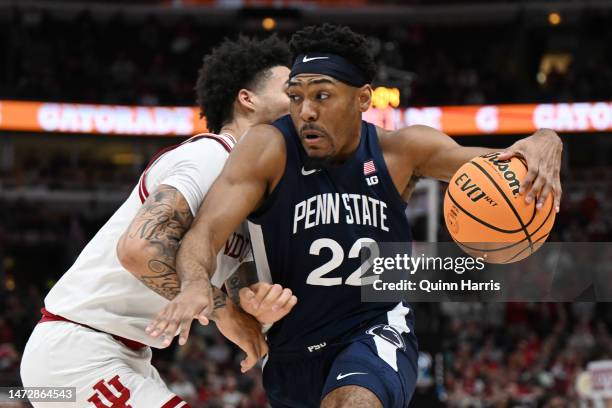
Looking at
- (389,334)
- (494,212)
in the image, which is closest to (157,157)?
(389,334)

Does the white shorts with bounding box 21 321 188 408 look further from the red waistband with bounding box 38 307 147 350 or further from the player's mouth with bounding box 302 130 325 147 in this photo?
Result: the player's mouth with bounding box 302 130 325 147

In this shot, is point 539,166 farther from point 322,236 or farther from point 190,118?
point 190,118

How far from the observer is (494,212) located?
3562 millimetres

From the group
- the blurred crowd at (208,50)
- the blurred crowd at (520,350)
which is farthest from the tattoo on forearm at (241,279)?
the blurred crowd at (208,50)

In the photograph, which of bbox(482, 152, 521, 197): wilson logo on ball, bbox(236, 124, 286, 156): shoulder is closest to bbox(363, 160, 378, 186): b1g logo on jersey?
bbox(236, 124, 286, 156): shoulder

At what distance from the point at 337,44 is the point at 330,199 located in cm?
64

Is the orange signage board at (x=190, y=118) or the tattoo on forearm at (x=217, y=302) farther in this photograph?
the orange signage board at (x=190, y=118)

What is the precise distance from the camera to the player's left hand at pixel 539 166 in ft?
11.4

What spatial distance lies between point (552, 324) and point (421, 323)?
23.7ft

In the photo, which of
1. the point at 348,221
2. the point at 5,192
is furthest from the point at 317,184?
the point at 5,192

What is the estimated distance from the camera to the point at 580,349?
14.5m

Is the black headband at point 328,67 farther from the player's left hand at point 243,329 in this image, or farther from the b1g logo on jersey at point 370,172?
the player's left hand at point 243,329

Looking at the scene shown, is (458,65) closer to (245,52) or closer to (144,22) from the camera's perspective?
(144,22)

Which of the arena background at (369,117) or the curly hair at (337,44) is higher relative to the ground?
the arena background at (369,117)
